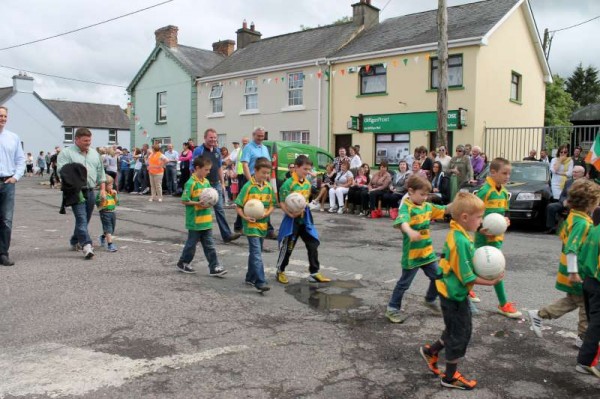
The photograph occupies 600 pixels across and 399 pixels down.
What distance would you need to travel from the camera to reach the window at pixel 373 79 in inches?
880

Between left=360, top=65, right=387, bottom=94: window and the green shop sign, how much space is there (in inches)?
45.4

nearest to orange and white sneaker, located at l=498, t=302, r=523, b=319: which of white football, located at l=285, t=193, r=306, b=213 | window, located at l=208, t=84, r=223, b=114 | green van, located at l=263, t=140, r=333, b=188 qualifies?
white football, located at l=285, t=193, r=306, b=213

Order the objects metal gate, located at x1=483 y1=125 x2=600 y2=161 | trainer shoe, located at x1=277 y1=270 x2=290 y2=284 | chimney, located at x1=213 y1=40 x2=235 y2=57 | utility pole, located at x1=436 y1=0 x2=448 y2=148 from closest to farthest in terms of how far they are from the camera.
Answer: trainer shoe, located at x1=277 y1=270 x2=290 y2=284 → utility pole, located at x1=436 y1=0 x2=448 y2=148 → metal gate, located at x1=483 y1=125 x2=600 y2=161 → chimney, located at x1=213 y1=40 x2=235 y2=57

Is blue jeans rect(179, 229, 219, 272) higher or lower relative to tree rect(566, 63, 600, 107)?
lower

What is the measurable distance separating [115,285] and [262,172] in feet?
7.26

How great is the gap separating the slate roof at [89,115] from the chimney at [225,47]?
28800mm

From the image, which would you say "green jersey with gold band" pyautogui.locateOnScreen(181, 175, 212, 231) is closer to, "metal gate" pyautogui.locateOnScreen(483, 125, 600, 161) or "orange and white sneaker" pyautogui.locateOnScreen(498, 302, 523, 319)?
"orange and white sneaker" pyautogui.locateOnScreen(498, 302, 523, 319)

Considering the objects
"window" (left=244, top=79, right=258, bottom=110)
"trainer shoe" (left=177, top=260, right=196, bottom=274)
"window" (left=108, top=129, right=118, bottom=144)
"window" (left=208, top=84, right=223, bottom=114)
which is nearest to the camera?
"trainer shoe" (left=177, top=260, right=196, bottom=274)

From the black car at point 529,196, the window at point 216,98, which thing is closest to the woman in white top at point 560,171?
the black car at point 529,196

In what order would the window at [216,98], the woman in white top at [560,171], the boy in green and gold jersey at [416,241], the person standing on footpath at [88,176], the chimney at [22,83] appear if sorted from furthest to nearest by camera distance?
1. the chimney at [22,83]
2. the window at [216,98]
3. the woman in white top at [560,171]
4. the person standing on footpath at [88,176]
5. the boy in green and gold jersey at [416,241]

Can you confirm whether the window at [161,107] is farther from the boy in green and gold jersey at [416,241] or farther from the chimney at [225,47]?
the boy in green and gold jersey at [416,241]

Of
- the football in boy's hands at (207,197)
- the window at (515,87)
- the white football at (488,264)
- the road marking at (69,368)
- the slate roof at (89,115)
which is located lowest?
the road marking at (69,368)

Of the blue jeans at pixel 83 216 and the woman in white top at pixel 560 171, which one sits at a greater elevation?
the woman in white top at pixel 560 171

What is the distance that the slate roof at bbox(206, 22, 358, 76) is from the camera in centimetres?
2486
